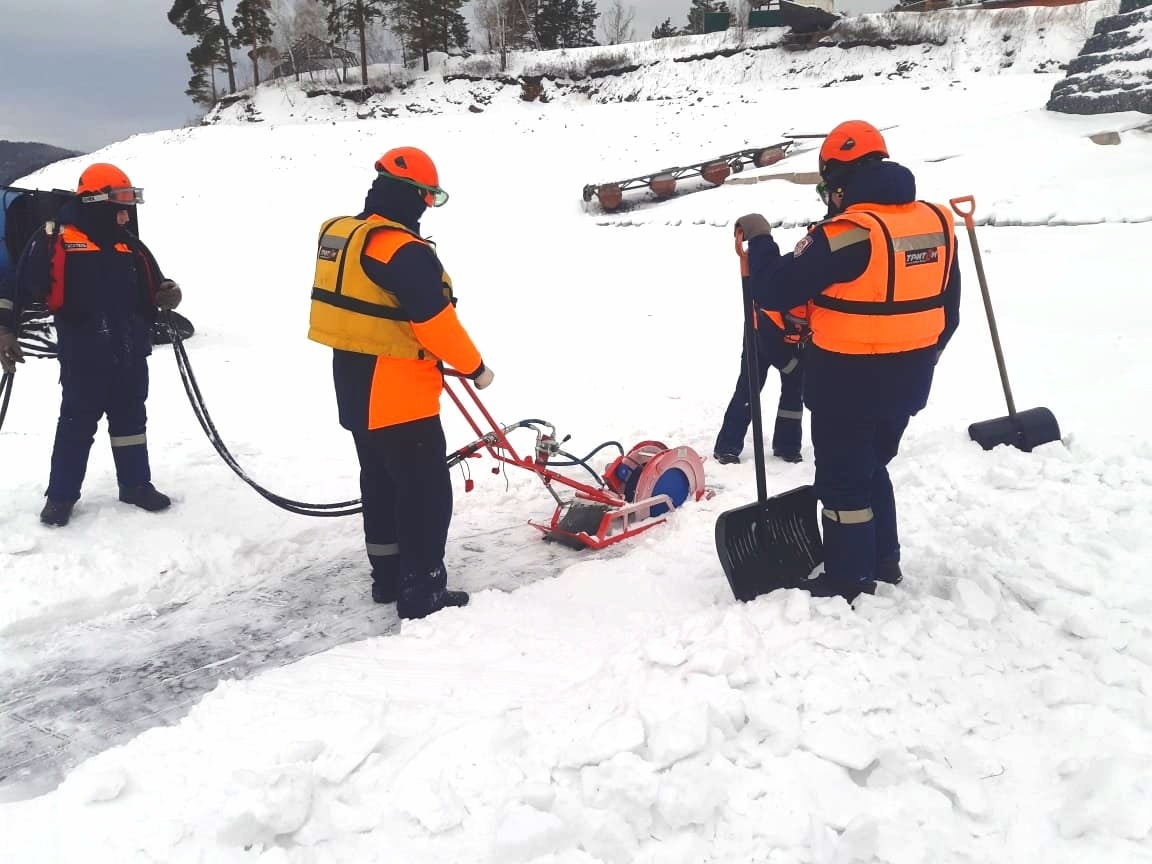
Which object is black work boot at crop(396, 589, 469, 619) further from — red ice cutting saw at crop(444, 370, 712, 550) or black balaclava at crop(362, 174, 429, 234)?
black balaclava at crop(362, 174, 429, 234)

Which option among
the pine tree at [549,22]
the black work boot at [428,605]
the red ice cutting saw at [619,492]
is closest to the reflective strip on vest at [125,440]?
the red ice cutting saw at [619,492]

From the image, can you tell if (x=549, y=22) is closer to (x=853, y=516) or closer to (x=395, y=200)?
(x=395, y=200)

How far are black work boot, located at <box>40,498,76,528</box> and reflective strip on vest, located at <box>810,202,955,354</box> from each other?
3949mm

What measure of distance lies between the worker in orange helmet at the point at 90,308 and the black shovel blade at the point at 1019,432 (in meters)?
5.06

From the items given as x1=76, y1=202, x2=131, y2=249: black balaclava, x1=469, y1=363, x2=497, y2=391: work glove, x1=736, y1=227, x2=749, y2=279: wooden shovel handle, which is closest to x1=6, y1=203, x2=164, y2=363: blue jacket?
x1=76, y1=202, x2=131, y2=249: black balaclava

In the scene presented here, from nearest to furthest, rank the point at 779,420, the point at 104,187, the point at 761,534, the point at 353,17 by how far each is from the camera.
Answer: the point at 761,534, the point at 104,187, the point at 779,420, the point at 353,17

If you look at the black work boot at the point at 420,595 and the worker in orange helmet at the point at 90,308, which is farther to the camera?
the worker in orange helmet at the point at 90,308

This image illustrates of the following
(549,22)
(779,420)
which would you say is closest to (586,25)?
(549,22)

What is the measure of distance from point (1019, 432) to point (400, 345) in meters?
3.82

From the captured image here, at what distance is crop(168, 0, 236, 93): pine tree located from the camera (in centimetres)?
3600

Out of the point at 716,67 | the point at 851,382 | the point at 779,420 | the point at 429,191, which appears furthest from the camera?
the point at 716,67

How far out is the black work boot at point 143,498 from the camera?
4.40 metres

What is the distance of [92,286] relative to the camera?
4051 millimetres

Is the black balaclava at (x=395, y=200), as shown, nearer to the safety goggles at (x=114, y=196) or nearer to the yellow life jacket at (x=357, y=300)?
the yellow life jacket at (x=357, y=300)
